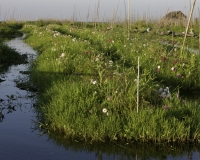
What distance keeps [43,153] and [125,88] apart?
67.6 inches

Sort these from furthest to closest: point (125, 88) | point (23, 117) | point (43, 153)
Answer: point (23, 117), point (125, 88), point (43, 153)

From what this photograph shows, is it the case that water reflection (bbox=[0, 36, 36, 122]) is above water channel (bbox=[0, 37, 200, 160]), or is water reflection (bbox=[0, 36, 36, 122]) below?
above

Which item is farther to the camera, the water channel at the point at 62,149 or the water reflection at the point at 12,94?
the water reflection at the point at 12,94

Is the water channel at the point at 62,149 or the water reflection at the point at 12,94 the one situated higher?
the water reflection at the point at 12,94

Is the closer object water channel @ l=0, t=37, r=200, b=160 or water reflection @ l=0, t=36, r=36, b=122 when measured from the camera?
water channel @ l=0, t=37, r=200, b=160

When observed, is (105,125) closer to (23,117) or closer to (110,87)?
(110,87)

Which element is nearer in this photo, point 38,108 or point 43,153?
point 43,153

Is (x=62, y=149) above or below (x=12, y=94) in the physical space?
below

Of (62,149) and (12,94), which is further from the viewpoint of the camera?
(12,94)

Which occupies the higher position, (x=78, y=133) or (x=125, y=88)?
(x=125, y=88)

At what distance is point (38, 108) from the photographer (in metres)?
6.43

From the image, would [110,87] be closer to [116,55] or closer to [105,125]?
[105,125]

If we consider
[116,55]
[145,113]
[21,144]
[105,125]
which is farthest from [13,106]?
[116,55]

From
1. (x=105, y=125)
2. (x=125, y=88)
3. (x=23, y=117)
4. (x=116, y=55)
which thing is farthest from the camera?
(x=116, y=55)
